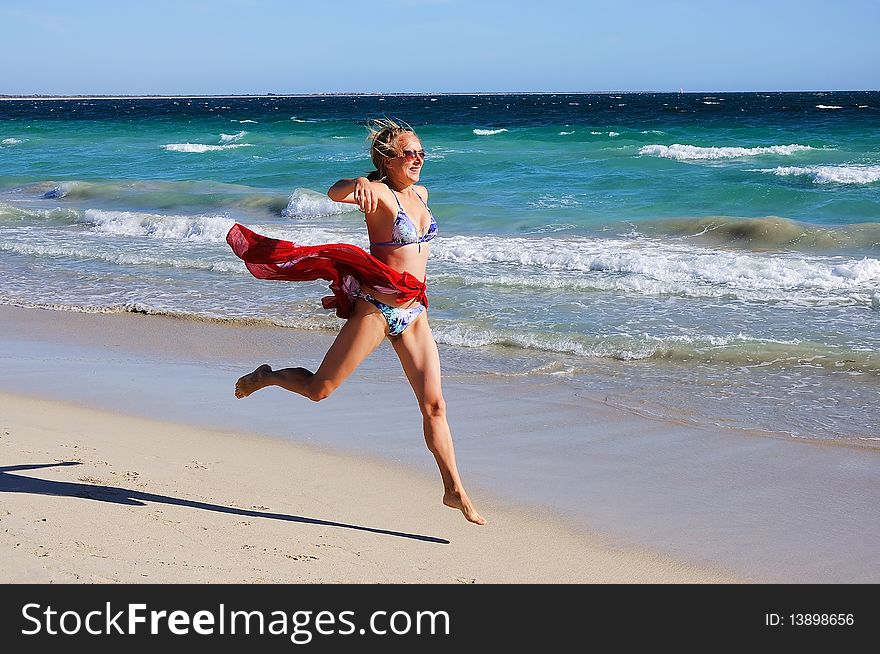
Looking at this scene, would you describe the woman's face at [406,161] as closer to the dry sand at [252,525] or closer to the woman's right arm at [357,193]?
the woman's right arm at [357,193]

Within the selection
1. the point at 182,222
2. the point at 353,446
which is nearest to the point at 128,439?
the point at 353,446

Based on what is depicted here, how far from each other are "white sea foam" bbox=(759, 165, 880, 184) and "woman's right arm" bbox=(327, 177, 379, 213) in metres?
19.1

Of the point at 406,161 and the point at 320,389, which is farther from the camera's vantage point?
the point at 320,389

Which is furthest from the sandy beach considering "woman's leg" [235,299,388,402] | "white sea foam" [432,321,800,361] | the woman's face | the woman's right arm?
the woman's face

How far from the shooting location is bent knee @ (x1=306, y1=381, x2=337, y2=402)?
451 cm

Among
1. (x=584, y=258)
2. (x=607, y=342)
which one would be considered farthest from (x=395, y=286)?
(x=584, y=258)

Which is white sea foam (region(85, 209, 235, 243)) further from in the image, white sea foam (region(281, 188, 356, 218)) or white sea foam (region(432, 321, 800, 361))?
white sea foam (region(432, 321, 800, 361))

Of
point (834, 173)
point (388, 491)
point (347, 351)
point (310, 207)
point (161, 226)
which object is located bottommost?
point (388, 491)

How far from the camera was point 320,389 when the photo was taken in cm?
453

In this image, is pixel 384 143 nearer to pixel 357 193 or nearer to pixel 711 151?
pixel 357 193

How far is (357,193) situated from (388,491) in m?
1.66

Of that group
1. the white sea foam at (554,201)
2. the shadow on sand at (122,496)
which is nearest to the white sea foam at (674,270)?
the white sea foam at (554,201)

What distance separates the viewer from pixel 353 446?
5711 millimetres

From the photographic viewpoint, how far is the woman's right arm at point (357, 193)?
13.1 feet
